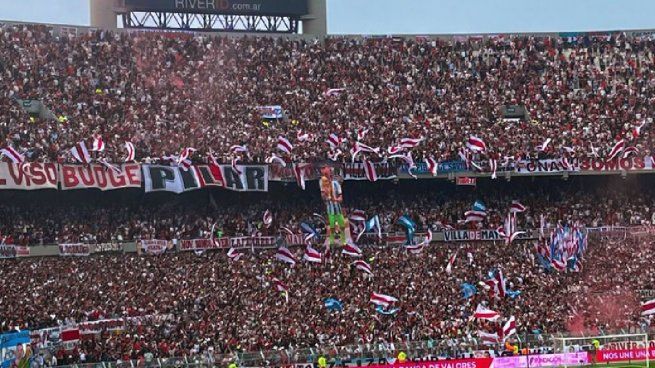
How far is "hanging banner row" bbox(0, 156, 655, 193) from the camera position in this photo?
47.1m

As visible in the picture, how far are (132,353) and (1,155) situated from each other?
38.4ft

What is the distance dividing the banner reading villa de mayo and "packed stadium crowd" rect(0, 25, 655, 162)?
81 centimetres

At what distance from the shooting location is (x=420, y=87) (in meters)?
59.2

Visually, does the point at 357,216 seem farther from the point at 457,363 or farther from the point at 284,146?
the point at 457,363

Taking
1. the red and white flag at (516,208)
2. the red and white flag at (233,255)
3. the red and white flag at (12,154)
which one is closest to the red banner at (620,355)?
the red and white flag at (516,208)

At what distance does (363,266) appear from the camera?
1906 inches

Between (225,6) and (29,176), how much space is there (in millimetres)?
18000

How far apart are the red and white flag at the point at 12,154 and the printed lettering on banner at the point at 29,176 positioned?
226mm

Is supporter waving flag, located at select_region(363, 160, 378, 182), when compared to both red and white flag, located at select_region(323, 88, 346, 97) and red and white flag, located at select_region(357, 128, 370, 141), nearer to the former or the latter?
red and white flag, located at select_region(357, 128, 370, 141)

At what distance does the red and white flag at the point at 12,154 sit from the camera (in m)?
46.2

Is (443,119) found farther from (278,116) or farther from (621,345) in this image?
(621,345)

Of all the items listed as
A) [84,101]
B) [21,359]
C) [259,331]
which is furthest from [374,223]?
[21,359]

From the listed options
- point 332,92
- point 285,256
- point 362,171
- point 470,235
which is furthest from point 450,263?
point 332,92

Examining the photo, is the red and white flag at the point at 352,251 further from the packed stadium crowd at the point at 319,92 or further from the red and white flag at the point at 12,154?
the red and white flag at the point at 12,154
